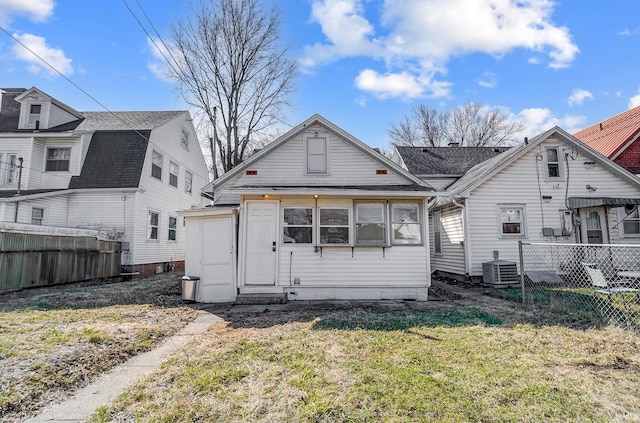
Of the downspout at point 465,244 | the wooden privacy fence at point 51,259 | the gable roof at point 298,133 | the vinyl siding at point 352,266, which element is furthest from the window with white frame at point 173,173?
the downspout at point 465,244

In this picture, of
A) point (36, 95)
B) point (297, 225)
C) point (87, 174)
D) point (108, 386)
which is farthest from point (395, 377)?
point (36, 95)

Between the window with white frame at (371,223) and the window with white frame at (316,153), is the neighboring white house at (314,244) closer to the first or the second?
the window with white frame at (371,223)

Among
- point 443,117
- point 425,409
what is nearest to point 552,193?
point 425,409

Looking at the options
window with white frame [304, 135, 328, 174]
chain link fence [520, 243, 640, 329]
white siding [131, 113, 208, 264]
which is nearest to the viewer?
chain link fence [520, 243, 640, 329]

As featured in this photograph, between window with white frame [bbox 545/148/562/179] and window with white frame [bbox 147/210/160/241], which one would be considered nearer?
window with white frame [bbox 545/148/562/179]

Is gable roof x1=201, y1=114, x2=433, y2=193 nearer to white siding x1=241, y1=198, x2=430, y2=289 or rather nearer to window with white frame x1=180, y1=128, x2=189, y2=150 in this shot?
white siding x1=241, y1=198, x2=430, y2=289

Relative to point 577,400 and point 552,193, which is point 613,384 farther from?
point 552,193

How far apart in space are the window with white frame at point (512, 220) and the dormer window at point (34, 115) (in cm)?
2031

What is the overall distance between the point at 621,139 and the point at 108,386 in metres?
23.9

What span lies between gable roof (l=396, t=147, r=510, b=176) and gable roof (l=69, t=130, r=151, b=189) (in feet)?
41.5

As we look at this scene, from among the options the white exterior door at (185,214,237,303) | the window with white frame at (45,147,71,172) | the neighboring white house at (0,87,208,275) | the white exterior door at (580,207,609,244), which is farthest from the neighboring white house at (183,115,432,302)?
the window with white frame at (45,147,71,172)

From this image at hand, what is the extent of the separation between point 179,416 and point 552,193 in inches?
534

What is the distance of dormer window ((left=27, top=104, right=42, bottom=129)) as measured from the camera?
48.2 feet

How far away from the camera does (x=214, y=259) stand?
27.6 feet
